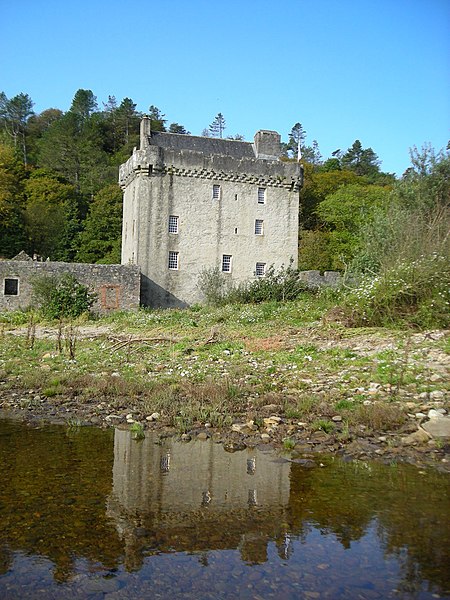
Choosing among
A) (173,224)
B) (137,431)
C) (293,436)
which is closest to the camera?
(293,436)

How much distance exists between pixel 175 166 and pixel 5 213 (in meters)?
25.2

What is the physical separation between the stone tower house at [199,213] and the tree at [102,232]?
16.8m

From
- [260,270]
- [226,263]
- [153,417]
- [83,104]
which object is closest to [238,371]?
[153,417]

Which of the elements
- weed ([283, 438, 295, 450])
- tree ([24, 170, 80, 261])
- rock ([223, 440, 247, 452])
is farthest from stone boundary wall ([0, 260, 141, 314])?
tree ([24, 170, 80, 261])

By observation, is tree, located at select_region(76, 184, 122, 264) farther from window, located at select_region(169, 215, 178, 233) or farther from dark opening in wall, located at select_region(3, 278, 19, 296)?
dark opening in wall, located at select_region(3, 278, 19, 296)

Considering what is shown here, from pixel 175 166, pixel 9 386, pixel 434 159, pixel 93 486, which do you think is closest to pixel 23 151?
pixel 175 166

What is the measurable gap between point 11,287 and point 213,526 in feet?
91.4

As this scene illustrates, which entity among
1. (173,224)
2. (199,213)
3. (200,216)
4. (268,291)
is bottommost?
(268,291)

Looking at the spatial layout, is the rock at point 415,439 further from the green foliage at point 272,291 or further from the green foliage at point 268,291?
the green foliage at point 272,291

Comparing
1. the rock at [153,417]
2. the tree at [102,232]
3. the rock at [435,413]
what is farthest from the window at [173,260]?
the rock at [435,413]

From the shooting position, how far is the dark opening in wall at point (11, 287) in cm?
3127

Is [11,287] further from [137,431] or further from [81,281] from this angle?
[137,431]

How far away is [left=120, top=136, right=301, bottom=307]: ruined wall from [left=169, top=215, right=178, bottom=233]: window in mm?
183

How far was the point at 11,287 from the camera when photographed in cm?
3134
